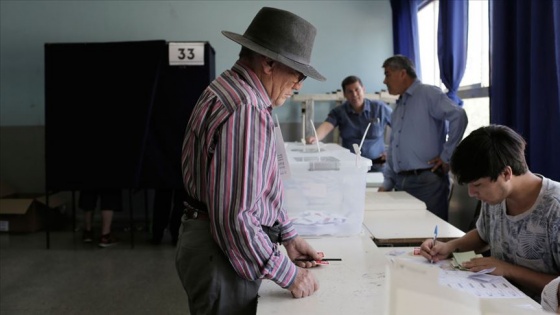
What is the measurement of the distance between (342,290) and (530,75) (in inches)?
63.0

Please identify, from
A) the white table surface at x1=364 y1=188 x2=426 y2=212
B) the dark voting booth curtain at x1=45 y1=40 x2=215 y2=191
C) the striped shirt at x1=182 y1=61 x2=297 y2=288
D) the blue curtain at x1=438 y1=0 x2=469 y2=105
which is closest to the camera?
the striped shirt at x1=182 y1=61 x2=297 y2=288

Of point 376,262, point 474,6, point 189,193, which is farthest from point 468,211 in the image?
point 189,193

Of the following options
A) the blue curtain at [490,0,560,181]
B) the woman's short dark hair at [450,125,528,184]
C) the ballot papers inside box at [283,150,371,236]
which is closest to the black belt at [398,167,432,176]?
the blue curtain at [490,0,560,181]

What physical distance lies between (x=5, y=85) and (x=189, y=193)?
470cm

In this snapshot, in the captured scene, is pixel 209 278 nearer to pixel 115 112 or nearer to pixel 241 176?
pixel 241 176

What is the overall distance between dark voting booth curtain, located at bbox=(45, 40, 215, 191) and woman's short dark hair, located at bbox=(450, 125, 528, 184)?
10.1 feet

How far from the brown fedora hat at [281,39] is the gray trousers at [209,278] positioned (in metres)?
0.45

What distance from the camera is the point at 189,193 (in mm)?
1189

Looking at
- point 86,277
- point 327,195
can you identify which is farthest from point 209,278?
point 86,277

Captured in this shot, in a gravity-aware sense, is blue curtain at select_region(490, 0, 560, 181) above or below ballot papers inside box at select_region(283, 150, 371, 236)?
above

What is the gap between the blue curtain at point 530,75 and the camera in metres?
2.06

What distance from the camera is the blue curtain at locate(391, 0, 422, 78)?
4.42m

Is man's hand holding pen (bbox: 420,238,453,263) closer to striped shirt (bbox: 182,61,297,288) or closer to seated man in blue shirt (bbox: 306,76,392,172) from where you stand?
striped shirt (bbox: 182,61,297,288)

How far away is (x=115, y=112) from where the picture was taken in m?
4.09
